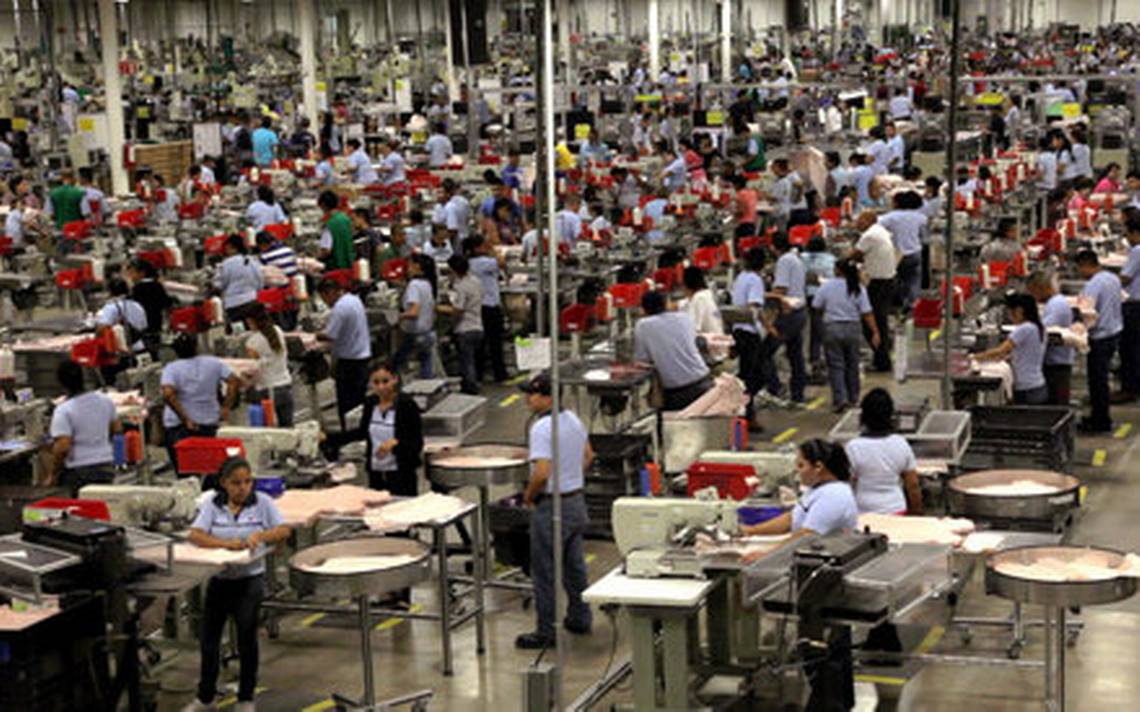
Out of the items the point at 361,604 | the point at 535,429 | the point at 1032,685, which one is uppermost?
the point at 535,429

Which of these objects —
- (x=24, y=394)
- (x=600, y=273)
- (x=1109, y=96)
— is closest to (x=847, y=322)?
(x=600, y=273)

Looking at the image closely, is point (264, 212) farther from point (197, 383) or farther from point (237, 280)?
point (197, 383)

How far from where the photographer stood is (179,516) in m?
11.0

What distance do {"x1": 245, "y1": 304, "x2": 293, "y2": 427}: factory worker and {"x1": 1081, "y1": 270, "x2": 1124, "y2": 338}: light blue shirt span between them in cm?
674

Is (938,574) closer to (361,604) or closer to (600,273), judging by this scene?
(361,604)

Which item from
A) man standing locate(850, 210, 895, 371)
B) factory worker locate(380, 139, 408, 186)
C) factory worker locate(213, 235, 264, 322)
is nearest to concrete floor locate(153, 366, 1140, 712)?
man standing locate(850, 210, 895, 371)

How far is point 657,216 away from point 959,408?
27.7 feet

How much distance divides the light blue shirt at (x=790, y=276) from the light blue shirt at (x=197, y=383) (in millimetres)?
5417

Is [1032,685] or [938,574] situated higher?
[938,574]

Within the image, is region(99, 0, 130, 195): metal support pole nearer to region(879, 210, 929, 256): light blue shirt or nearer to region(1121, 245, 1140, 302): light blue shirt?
region(879, 210, 929, 256): light blue shirt

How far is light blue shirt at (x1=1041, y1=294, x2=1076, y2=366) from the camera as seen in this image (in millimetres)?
15164

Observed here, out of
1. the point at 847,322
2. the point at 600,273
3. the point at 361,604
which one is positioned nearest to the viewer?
the point at 361,604

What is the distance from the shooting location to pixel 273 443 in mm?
12305

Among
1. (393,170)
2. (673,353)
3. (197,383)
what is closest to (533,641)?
(673,353)
